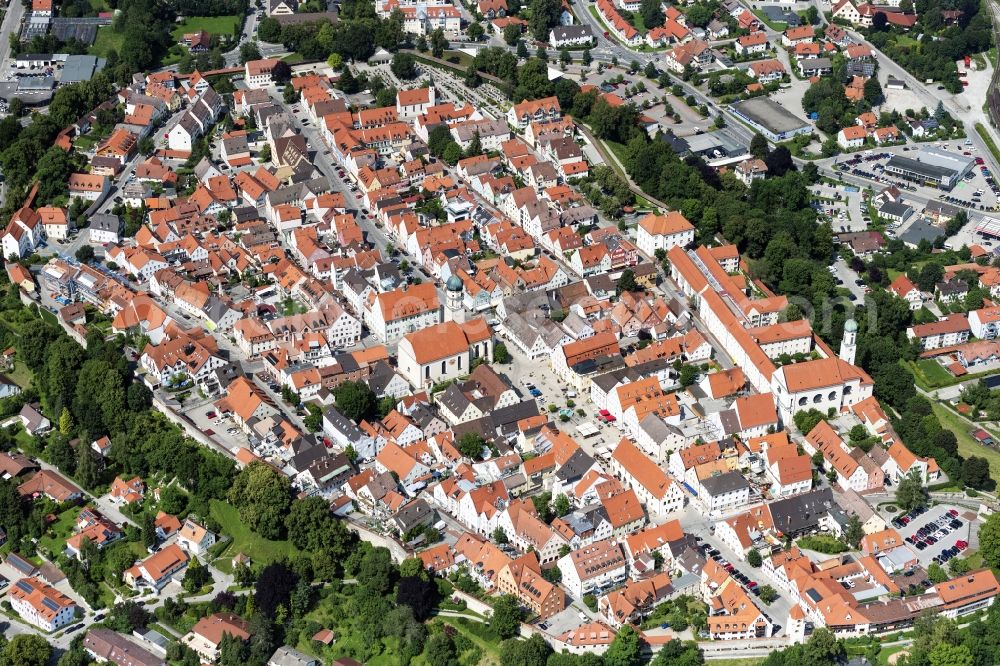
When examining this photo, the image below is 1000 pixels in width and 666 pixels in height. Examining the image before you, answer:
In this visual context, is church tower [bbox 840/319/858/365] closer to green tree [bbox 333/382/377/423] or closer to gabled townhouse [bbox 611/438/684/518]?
gabled townhouse [bbox 611/438/684/518]

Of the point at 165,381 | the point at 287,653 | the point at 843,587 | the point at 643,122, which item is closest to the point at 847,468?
the point at 843,587

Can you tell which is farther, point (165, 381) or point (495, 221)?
point (495, 221)

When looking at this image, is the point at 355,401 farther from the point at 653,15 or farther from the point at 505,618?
the point at 653,15

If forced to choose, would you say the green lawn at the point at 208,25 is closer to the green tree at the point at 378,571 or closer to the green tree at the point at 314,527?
the green tree at the point at 314,527

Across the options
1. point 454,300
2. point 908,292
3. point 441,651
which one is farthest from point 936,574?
point 454,300

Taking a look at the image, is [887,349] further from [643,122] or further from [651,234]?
[643,122]

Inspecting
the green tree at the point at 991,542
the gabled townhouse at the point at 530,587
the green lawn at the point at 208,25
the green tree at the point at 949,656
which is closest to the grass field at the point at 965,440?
the green tree at the point at 991,542
